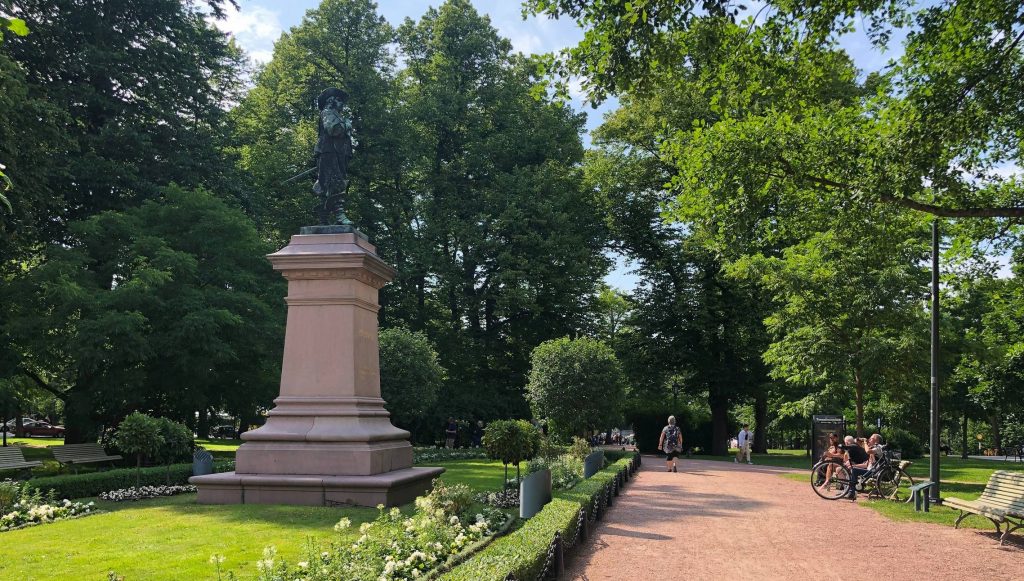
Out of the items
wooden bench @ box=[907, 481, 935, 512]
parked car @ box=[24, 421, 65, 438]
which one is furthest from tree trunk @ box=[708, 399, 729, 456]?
parked car @ box=[24, 421, 65, 438]

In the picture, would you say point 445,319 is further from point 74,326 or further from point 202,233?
point 74,326

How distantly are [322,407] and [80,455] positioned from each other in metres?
10.7

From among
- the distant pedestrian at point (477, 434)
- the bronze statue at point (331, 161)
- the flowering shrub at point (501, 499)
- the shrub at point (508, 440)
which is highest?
the bronze statue at point (331, 161)

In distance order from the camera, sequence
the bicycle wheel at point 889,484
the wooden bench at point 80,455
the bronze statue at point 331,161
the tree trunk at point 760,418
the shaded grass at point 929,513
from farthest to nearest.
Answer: the tree trunk at point 760,418, the wooden bench at point 80,455, the bicycle wheel at point 889,484, the bronze statue at point 331,161, the shaded grass at point 929,513

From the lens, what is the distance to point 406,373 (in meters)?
28.5

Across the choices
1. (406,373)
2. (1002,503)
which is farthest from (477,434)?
(1002,503)

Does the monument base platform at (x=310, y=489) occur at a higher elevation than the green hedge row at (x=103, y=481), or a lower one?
higher

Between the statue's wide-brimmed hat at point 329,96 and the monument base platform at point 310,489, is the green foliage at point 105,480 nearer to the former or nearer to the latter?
the monument base platform at point 310,489

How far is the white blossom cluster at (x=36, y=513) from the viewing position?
11.4m

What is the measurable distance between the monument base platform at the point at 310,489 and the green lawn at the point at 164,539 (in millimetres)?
324

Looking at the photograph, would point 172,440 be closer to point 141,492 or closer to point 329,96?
point 141,492

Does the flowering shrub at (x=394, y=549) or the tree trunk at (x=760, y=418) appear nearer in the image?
the flowering shrub at (x=394, y=549)

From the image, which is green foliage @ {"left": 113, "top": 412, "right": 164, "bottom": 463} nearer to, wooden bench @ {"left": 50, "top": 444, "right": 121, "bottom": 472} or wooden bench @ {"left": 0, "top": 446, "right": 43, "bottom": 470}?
wooden bench @ {"left": 0, "top": 446, "right": 43, "bottom": 470}

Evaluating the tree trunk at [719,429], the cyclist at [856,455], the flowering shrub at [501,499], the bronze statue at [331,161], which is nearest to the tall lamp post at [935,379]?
the cyclist at [856,455]
